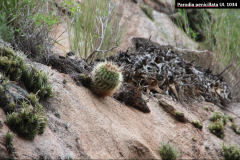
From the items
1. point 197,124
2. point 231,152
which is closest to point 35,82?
point 197,124

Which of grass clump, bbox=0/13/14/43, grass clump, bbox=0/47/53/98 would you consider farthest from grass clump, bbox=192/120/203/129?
grass clump, bbox=0/13/14/43

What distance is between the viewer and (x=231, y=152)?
368 centimetres

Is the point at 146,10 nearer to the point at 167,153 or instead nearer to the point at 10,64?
the point at 167,153

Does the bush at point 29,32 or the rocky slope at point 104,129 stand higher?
the bush at point 29,32

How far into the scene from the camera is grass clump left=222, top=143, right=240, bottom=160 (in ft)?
11.7

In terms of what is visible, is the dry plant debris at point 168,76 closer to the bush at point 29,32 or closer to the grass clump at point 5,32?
the bush at point 29,32

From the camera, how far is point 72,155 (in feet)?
6.99

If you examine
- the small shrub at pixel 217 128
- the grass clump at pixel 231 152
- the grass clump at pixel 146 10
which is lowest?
the grass clump at pixel 231 152

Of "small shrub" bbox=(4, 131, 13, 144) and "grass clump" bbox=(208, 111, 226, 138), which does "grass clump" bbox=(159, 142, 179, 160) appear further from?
"small shrub" bbox=(4, 131, 13, 144)

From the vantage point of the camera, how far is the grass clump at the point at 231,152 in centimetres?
356

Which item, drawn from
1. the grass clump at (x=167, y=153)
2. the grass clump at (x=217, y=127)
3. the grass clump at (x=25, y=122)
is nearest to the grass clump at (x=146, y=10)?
the grass clump at (x=217, y=127)

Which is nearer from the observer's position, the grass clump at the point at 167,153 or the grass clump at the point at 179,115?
the grass clump at the point at 167,153

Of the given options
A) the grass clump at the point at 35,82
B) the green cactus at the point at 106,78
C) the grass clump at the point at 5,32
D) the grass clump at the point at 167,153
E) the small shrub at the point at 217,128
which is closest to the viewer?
the grass clump at the point at 35,82

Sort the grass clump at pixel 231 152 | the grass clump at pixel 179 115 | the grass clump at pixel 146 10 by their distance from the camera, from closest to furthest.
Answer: the grass clump at pixel 231 152 < the grass clump at pixel 179 115 < the grass clump at pixel 146 10
